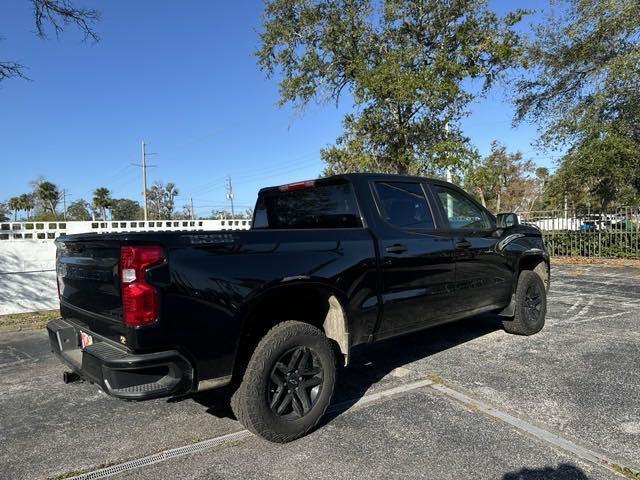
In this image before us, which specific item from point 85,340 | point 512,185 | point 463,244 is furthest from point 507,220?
point 512,185

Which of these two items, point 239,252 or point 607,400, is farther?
point 607,400

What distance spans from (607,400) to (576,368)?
2.69 ft

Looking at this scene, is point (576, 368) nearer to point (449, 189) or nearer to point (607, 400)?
point (607, 400)

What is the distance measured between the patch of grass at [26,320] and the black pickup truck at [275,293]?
14.4 ft

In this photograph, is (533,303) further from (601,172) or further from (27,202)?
(27,202)

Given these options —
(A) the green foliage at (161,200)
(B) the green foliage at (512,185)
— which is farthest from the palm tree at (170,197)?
(B) the green foliage at (512,185)

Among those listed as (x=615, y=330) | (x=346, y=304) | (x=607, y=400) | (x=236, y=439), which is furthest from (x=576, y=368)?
(x=236, y=439)

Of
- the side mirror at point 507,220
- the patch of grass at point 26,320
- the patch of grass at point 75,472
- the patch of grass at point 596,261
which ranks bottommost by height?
the patch of grass at point 75,472

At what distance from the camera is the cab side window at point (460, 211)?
15.9 ft

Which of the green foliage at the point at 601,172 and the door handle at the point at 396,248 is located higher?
the green foliage at the point at 601,172

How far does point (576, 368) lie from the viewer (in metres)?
4.60

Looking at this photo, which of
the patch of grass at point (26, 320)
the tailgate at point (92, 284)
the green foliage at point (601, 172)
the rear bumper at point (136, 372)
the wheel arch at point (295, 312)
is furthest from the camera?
the green foliage at point (601, 172)

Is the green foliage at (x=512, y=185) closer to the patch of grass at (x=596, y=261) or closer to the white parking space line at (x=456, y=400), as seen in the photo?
the patch of grass at (x=596, y=261)

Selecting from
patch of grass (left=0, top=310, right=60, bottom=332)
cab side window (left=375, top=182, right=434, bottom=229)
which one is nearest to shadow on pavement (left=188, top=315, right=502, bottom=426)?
cab side window (left=375, top=182, right=434, bottom=229)
